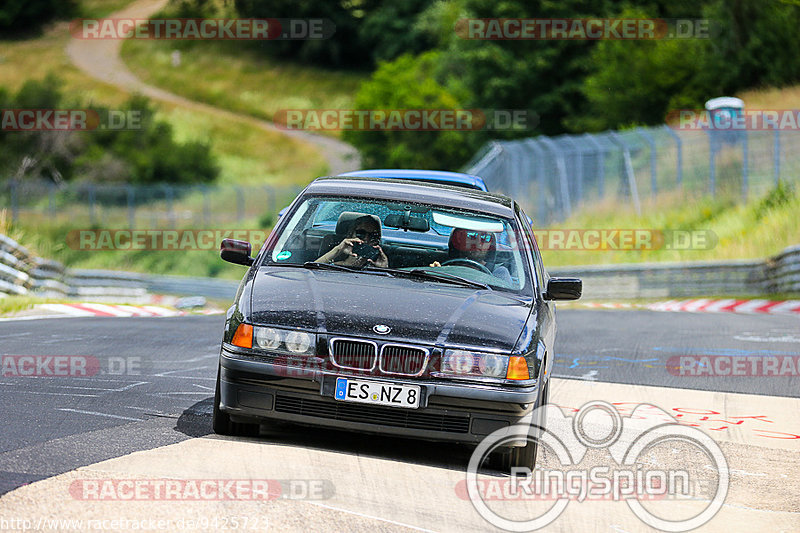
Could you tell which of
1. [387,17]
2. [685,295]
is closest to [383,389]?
[685,295]

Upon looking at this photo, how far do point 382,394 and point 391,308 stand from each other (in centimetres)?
52

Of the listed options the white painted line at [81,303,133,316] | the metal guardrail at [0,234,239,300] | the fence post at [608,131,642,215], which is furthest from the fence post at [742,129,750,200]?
the white painted line at [81,303,133,316]

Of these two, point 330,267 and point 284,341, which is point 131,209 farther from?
point 284,341

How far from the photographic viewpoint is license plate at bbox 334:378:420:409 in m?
6.31

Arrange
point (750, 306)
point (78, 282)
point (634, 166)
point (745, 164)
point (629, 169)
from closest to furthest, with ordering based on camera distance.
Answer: point (750, 306), point (78, 282), point (745, 164), point (634, 166), point (629, 169)

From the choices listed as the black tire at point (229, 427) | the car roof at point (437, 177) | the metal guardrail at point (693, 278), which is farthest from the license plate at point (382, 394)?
the metal guardrail at point (693, 278)

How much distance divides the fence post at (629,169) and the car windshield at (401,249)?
23050mm

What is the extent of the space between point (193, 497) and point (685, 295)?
813 inches

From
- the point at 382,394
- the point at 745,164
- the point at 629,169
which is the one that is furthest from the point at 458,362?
the point at 629,169

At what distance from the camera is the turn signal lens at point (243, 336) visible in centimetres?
649

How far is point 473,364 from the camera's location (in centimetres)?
639

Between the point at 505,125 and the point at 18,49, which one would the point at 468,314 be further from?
the point at 18,49

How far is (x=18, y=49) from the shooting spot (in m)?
106

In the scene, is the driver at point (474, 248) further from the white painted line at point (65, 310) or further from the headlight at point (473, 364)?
the white painted line at point (65, 310)
